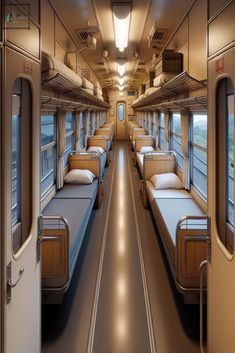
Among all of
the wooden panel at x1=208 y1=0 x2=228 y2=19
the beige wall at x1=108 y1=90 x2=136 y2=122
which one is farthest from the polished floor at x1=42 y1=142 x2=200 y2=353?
the beige wall at x1=108 y1=90 x2=136 y2=122

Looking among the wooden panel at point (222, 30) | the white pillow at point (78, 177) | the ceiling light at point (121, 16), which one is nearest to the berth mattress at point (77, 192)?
the white pillow at point (78, 177)

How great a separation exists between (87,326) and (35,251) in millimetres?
1273

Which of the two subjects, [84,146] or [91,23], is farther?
[84,146]

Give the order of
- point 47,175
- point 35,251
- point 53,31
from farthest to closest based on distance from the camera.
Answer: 1. point 47,175
2. point 53,31
3. point 35,251

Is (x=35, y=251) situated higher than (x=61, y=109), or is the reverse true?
(x=61, y=109)

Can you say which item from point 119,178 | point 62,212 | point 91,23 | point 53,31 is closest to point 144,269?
point 62,212

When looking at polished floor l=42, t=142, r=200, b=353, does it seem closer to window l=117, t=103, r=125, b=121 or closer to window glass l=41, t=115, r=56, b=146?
window glass l=41, t=115, r=56, b=146

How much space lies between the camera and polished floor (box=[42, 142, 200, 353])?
9.67 ft

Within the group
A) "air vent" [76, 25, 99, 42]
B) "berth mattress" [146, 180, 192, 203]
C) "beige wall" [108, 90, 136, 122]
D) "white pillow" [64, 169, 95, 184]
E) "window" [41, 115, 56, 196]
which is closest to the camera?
→ "window" [41, 115, 56, 196]

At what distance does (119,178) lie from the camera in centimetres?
1034

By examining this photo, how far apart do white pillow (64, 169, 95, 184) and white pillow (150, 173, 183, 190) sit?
124 centimetres

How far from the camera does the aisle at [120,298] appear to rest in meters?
2.96

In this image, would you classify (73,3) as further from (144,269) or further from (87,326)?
(87,326)

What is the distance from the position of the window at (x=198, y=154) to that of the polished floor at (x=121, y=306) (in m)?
1.04
